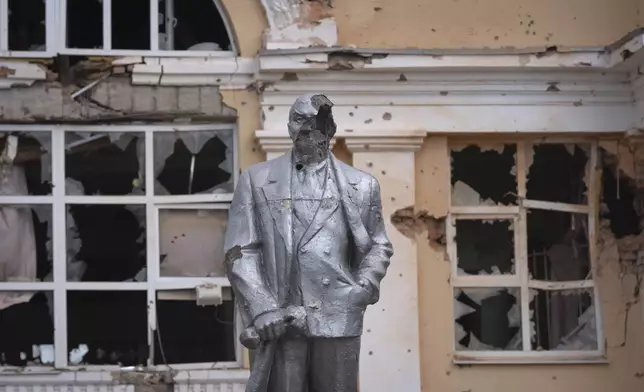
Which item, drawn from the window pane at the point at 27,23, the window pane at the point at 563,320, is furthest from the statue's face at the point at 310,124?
the window pane at the point at 27,23

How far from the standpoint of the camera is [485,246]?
859cm

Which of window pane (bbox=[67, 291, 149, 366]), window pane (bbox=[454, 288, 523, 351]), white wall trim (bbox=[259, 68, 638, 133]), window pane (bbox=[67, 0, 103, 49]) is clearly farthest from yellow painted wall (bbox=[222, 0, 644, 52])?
window pane (bbox=[67, 291, 149, 366])

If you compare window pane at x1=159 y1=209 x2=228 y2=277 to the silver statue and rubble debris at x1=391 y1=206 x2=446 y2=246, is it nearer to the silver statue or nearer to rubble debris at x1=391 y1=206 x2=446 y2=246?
rubble debris at x1=391 y1=206 x2=446 y2=246

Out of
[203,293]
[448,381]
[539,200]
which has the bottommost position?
[448,381]

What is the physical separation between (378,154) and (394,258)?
2.15 ft

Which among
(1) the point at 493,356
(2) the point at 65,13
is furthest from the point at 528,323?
(2) the point at 65,13

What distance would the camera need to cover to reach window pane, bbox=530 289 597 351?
8.59m

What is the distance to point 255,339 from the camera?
5559mm

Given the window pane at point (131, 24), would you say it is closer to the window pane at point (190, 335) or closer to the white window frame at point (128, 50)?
the white window frame at point (128, 50)

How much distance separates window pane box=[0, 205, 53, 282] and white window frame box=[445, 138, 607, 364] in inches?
101

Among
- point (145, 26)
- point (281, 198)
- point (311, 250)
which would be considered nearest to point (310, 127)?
point (281, 198)

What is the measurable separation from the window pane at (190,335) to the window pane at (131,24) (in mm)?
1669

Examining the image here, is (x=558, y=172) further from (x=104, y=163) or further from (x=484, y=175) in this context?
(x=104, y=163)

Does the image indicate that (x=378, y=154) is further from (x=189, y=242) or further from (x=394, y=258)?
(x=189, y=242)
